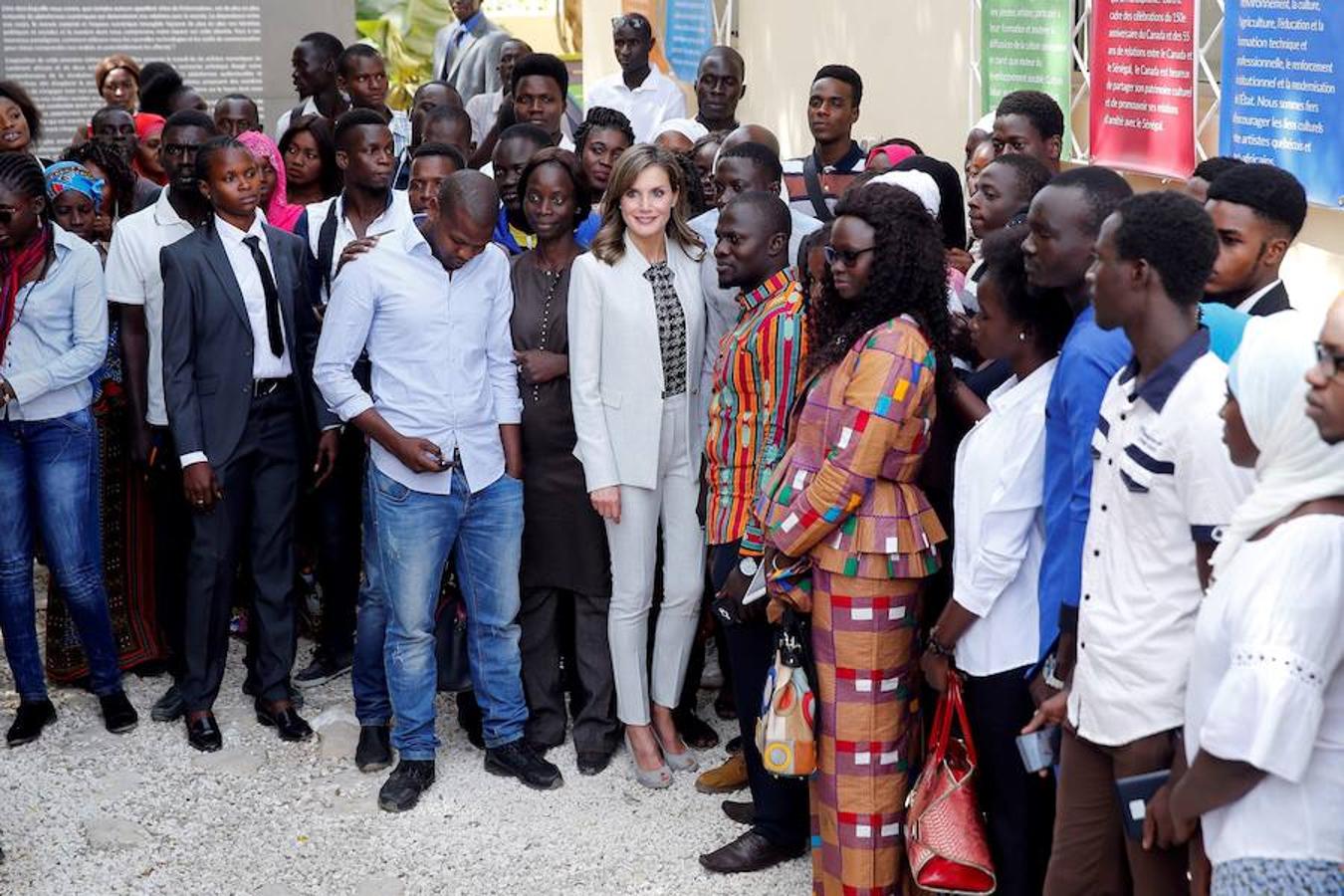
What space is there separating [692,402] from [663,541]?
50cm

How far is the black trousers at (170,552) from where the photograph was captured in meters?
5.56

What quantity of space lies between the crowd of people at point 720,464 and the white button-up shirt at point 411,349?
13 millimetres

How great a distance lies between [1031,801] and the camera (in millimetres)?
3611

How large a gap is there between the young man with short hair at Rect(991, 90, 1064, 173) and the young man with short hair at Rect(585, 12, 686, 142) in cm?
385

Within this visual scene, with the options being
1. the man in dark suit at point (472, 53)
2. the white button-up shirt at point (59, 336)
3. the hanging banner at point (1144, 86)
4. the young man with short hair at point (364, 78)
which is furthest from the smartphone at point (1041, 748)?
the man in dark suit at point (472, 53)

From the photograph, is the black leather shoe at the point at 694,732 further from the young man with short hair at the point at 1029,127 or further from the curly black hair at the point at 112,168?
the curly black hair at the point at 112,168

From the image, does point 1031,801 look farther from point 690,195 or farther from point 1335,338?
point 690,195

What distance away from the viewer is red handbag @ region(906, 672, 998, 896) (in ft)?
11.8

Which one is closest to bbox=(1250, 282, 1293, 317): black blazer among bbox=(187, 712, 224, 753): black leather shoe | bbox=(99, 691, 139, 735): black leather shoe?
bbox=(187, 712, 224, 753): black leather shoe

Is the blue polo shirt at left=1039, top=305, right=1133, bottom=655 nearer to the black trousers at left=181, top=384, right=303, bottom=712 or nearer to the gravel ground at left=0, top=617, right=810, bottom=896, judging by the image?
the gravel ground at left=0, top=617, right=810, bottom=896

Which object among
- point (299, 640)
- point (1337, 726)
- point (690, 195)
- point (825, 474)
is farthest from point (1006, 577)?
point (299, 640)

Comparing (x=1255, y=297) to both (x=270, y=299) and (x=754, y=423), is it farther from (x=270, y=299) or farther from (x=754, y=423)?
(x=270, y=299)

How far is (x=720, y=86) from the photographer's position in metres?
7.84

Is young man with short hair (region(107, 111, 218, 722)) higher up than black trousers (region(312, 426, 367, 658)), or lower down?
higher up
